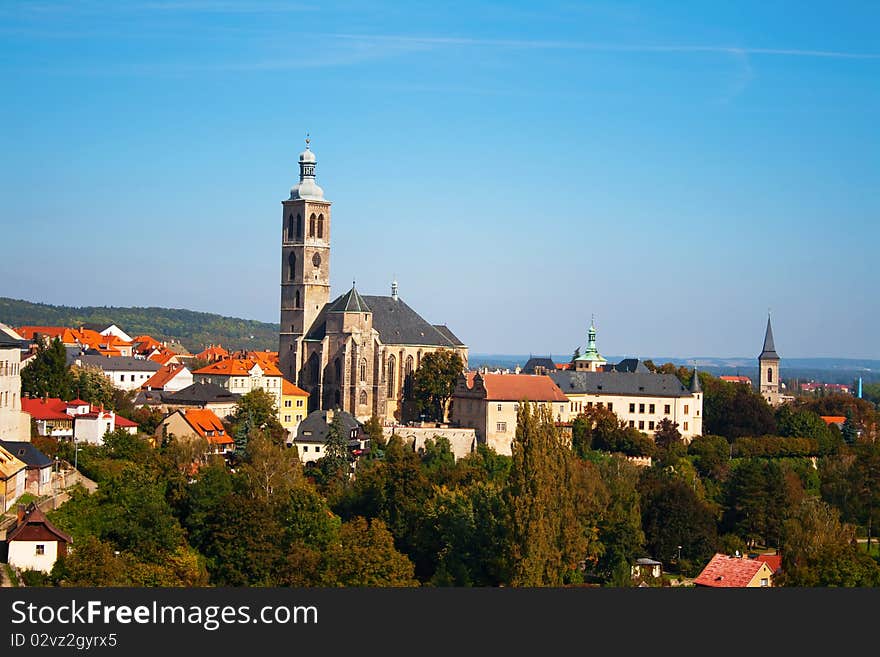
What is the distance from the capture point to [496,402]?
85250mm

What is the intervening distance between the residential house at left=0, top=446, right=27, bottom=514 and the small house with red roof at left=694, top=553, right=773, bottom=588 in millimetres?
24114

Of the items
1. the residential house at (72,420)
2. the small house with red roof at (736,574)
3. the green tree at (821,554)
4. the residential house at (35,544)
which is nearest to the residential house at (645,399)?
the green tree at (821,554)

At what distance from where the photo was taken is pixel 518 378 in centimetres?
8950

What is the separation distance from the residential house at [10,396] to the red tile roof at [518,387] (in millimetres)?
29431

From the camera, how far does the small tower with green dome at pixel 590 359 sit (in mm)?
121713

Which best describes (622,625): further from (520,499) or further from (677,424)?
(677,424)

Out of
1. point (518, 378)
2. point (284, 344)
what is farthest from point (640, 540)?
point (284, 344)

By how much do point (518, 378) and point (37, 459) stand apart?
125 ft

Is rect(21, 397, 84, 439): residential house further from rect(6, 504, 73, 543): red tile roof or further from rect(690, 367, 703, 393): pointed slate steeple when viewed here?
rect(690, 367, 703, 393): pointed slate steeple

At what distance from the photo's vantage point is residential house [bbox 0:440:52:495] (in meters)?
55.6

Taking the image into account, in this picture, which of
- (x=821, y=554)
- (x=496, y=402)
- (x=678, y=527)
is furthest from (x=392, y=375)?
(x=821, y=554)

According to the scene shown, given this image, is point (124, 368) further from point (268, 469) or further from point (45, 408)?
point (268, 469)

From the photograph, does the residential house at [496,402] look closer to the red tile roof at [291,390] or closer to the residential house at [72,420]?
the red tile roof at [291,390]

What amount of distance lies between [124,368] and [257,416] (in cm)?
2296
